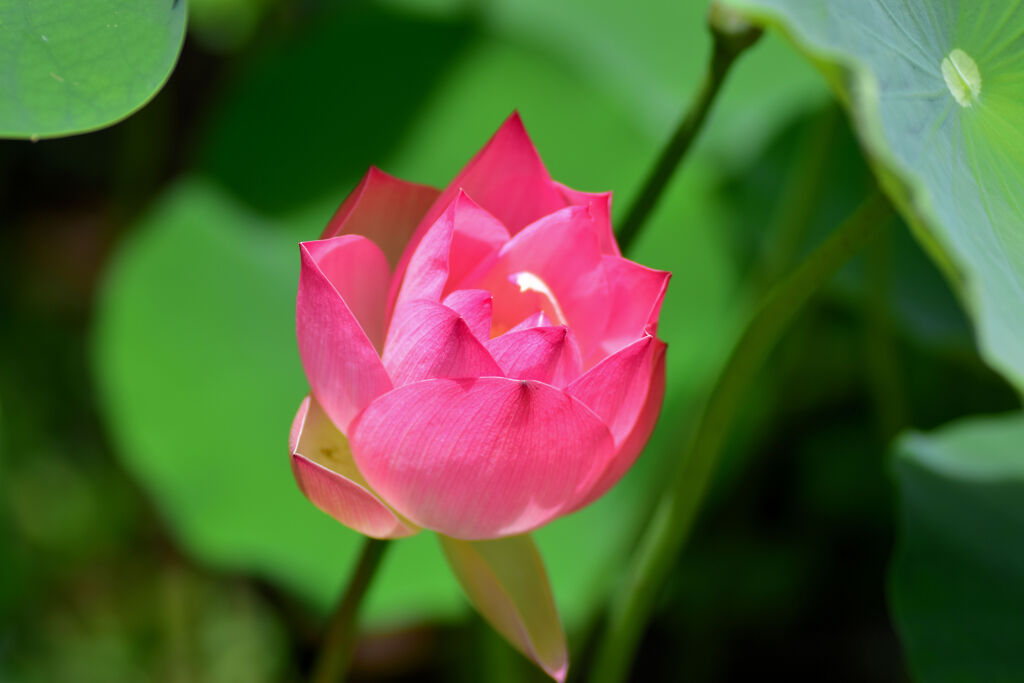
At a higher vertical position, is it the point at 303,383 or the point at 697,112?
the point at 697,112

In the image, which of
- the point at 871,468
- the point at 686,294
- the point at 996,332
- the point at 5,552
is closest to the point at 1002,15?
the point at 996,332

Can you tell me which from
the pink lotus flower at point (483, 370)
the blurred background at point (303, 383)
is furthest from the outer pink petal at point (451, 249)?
the blurred background at point (303, 383)

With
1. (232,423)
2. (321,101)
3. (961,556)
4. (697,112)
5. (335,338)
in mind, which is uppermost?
(697,112)

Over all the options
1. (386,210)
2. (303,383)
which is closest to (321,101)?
(303,383)

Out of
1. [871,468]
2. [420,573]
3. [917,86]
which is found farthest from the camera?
[871,468]

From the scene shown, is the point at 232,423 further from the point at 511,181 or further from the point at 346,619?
the point at 511,181

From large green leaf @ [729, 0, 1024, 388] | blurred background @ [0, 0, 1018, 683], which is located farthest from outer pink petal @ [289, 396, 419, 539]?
blurred background @ [0, 0, 1018, 683]

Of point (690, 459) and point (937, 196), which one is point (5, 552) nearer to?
point (690, 459)
